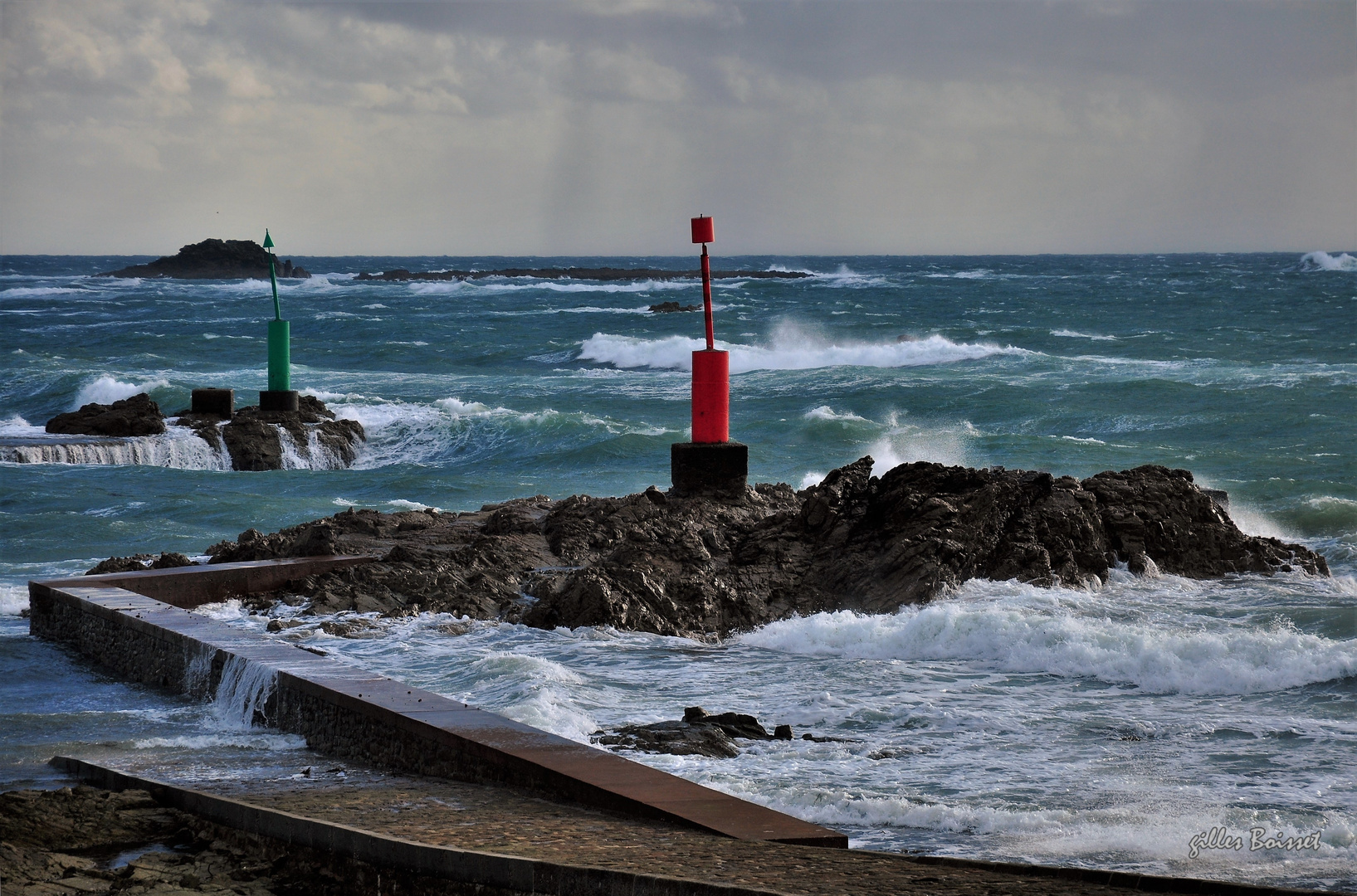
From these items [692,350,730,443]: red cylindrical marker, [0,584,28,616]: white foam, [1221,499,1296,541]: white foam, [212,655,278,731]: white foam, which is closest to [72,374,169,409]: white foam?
[0,584,28,616]: white foam

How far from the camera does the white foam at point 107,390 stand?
86.3 feet

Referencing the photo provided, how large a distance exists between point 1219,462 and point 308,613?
536 inches

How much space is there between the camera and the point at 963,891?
4199 mm

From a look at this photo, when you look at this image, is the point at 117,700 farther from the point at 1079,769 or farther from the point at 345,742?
the point at 1079,769

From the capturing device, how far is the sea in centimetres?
594

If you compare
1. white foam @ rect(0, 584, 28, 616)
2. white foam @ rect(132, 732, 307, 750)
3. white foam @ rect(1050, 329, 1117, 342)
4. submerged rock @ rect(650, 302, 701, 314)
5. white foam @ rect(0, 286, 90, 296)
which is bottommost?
white foam @ rect(0, 584, 28, 616)

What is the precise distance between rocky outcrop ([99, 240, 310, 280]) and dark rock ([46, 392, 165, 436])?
88.2 meters

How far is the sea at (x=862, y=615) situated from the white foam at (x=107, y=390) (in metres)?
0.14

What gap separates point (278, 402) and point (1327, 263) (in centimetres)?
9292

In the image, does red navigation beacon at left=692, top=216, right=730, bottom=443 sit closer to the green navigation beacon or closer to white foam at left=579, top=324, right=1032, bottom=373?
the green navigation beacon

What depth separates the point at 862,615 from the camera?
8.94m

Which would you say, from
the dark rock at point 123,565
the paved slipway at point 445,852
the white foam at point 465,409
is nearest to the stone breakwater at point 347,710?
the paved slipway at point 445,852

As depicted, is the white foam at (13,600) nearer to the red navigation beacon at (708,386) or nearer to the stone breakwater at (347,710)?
the stone breakwater at (347,710)

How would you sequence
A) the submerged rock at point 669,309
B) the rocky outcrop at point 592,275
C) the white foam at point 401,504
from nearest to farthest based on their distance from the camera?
the white foam at point 401,504 → the submerged rock at point 669,309 → the rocky outcrop at point 592,275
